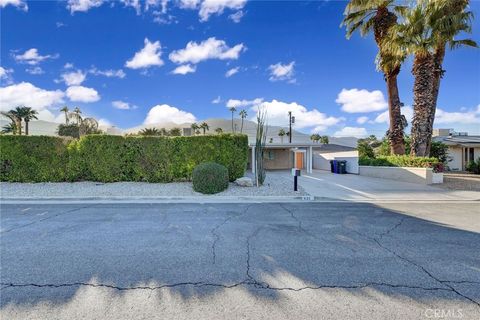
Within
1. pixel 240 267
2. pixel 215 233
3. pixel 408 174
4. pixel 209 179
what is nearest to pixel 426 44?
pixel 408 174

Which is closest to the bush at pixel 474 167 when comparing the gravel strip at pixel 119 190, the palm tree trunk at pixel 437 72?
the palm tree trunk at pixel 437 72

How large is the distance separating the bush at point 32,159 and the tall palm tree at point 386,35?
62.6 ft

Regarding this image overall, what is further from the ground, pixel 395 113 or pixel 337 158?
pixel 395 113

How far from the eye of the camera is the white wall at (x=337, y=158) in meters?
20.2

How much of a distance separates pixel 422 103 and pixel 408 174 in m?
4.20

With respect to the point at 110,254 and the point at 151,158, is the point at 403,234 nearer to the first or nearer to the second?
the point at 110,254

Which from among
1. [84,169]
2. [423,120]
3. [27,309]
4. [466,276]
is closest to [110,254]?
[27,309]

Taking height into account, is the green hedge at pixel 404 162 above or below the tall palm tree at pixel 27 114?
below

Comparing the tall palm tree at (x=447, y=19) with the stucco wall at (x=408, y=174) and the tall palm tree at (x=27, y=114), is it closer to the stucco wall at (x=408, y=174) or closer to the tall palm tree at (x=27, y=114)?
the stucco wall at (x=408, y=174)

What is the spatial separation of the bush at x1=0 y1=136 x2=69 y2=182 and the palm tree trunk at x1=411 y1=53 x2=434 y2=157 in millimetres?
19000

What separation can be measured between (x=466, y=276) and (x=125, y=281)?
461 cm

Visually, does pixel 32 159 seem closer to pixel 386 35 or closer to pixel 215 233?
pixel 215 233

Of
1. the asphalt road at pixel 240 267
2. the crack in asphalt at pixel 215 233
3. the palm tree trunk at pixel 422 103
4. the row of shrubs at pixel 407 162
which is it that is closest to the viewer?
the asphalt road at pixel 240 267

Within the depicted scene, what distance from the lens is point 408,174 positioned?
15.0 metres
